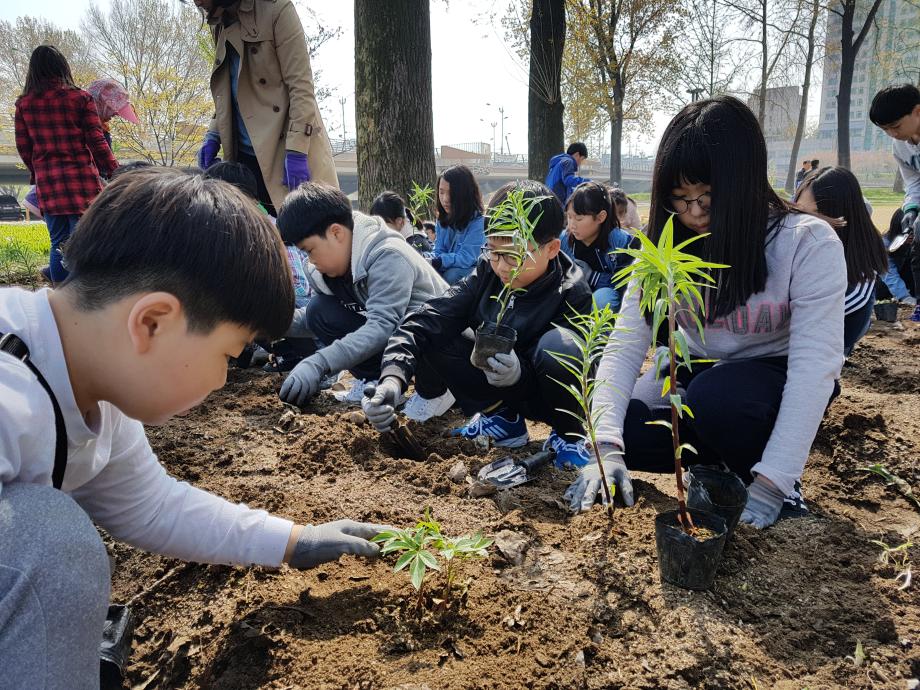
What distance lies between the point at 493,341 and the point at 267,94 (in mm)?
2767

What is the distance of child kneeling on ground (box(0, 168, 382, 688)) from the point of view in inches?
41.0

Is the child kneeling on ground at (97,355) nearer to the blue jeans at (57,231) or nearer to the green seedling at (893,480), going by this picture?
the green seedling at (893,480)

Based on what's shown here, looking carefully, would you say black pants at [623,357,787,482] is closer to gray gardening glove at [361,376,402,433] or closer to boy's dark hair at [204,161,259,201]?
gray gardening glove at [361,376,402,433]

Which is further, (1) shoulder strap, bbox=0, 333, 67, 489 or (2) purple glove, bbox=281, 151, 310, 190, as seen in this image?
(2) purple glove, bbox=281, 151, 310, 190

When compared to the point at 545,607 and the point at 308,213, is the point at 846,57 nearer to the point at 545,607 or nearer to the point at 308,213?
the point at 308,213

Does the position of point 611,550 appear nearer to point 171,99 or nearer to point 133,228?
point 133,228

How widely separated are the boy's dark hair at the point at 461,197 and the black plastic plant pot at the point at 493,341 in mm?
2897

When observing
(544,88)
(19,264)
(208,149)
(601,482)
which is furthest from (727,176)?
(19,264)

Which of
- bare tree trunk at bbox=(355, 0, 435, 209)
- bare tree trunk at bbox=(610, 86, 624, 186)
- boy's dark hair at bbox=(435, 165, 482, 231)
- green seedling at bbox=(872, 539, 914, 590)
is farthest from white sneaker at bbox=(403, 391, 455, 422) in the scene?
bare tree trunk at bbox=(610, 86, 624, 186)

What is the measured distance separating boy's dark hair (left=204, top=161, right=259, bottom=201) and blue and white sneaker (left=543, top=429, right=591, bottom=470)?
2.46 meters

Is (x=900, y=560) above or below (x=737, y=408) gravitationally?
below

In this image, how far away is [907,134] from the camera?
462cm

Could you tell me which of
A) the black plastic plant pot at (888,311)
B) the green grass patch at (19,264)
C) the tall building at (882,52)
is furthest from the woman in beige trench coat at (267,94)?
the tall building at (882,52)

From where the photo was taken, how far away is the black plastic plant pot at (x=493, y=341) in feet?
7.87
